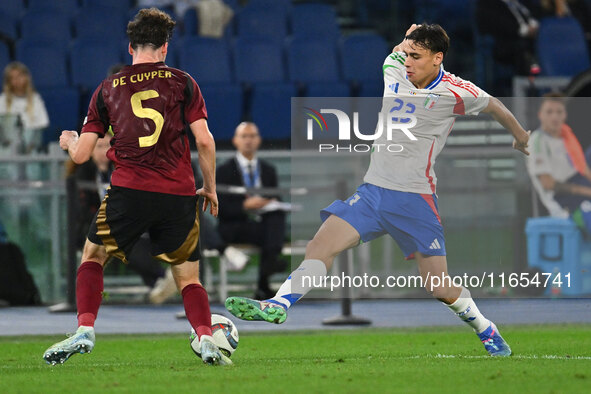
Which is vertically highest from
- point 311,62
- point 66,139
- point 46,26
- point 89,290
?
point 46,26

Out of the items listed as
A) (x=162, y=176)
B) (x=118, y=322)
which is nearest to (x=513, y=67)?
(x=118, y=322)

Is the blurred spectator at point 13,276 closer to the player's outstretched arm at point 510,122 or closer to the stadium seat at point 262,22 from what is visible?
the player's outstretched arm at point 510,122

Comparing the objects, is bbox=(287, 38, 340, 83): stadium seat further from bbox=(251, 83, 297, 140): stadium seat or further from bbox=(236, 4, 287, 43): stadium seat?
bbox=(251, 83, 297, 140): stadium seat

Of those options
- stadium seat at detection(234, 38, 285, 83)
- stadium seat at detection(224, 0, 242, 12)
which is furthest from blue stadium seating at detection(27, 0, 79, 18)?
stadium seat at detection(234, 38, 285, 83)

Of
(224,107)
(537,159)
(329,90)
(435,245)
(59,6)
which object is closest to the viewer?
(435,245)

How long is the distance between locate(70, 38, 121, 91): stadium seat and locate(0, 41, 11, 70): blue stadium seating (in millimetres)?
827

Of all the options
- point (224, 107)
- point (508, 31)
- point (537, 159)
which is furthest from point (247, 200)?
point (508, 31)

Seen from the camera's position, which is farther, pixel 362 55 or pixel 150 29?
pixel 362 55

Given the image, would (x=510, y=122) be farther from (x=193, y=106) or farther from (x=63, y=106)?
(x=63, y=106)

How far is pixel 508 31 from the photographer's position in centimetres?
1466

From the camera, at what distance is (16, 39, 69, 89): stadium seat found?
14.6 metres

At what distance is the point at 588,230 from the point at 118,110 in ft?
17.0

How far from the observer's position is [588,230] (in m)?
9.82

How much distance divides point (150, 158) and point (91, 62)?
884cm
